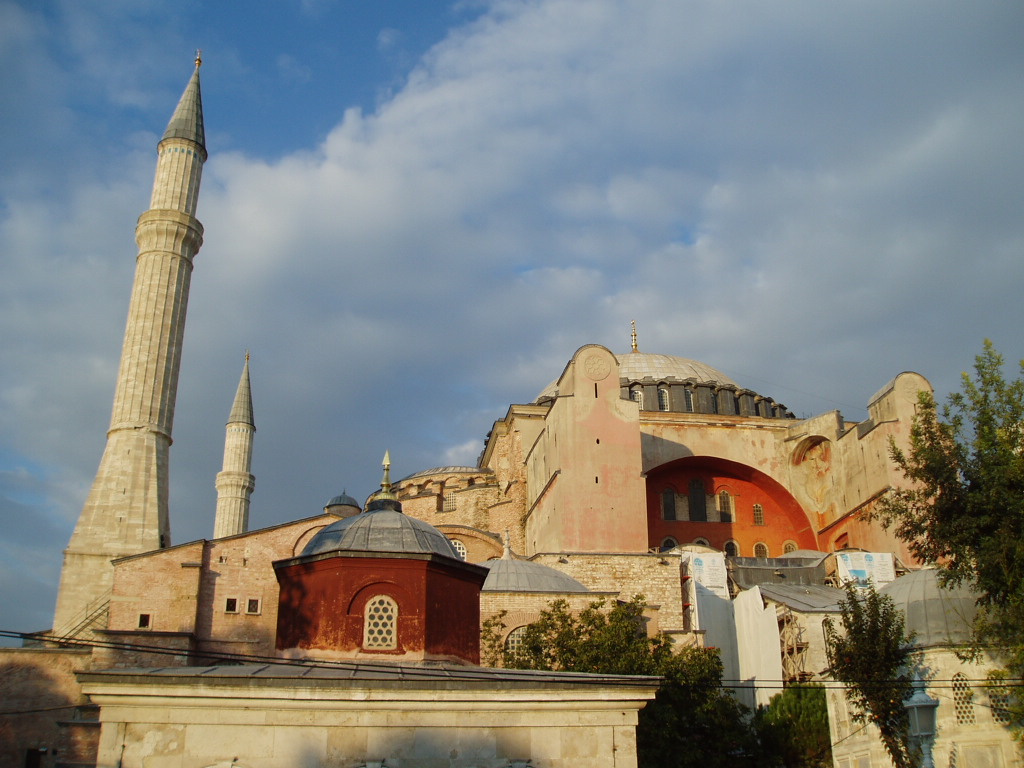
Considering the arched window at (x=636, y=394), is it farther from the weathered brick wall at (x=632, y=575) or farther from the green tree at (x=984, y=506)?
the green tree at (x=984, y=506)

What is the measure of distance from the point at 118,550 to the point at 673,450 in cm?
1749

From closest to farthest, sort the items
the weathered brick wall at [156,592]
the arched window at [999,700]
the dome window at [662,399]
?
the arched window at [999,700] → the weathered brick wall at [156,592] → the dome window at [662,399]

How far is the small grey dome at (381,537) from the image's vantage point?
13.9 meters

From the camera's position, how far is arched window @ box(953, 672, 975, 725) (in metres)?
15.6

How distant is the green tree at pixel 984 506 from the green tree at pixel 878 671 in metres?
1.17

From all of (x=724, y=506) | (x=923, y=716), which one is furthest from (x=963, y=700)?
(x=724, y=506)

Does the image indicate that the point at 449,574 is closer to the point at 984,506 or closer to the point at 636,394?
the point at 984,506

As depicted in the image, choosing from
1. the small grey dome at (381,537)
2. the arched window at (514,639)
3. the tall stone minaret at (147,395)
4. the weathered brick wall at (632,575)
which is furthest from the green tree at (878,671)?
the tall stone minaret at (147,395)

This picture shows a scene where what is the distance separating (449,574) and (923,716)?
811 cm

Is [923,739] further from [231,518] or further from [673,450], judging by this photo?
[231,518]

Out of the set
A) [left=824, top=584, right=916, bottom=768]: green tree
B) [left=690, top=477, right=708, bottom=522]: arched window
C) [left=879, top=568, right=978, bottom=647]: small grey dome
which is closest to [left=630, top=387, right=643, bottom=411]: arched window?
[left=690, top=477, right=708, bottom=522]: arched window

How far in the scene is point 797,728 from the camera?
20281 millimetres

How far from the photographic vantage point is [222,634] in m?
22.6

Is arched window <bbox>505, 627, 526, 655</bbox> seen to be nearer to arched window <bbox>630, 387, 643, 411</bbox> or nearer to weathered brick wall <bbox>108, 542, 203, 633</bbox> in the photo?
weathered brick wall <bbox>108, 542, 203, 633</bbox>
